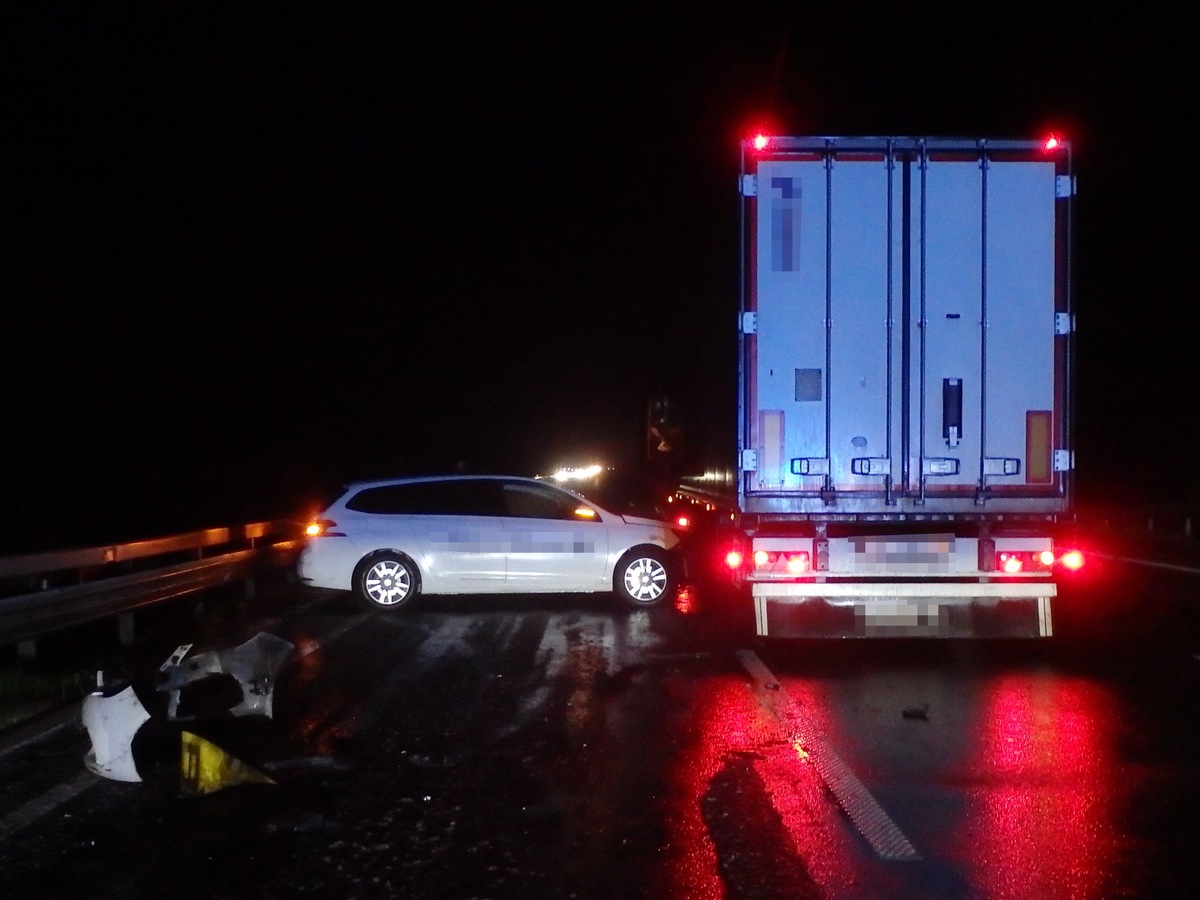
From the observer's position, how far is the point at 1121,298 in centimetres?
7219

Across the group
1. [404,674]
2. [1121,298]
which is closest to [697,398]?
[404,674]

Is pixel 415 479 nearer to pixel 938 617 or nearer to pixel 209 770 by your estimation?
pixel 938 617

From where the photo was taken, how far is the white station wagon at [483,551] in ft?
46.1

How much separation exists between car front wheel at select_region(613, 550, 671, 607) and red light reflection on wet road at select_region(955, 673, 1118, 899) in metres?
5.34

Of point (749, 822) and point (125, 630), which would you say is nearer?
point (749, 822)

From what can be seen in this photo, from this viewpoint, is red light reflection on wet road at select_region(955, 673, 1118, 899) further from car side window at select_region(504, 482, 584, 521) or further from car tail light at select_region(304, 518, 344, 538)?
car tail light at select_region(304, 518, 344, 538)

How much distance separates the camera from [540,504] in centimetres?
1446

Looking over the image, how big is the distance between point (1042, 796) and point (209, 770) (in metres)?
4.16

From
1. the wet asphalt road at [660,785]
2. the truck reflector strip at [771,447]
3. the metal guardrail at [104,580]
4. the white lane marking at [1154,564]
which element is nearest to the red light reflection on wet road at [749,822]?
the wet asphalt road at [660,785]

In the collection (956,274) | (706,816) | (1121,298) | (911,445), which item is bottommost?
(706,816)

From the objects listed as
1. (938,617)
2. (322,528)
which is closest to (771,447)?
(938,617)

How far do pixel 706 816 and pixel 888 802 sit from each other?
36.3 inches

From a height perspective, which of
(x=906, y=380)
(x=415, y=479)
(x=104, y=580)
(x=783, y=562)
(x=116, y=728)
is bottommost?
(x=116, y=728)

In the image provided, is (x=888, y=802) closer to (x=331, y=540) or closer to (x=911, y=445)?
(x=911, y=445)
